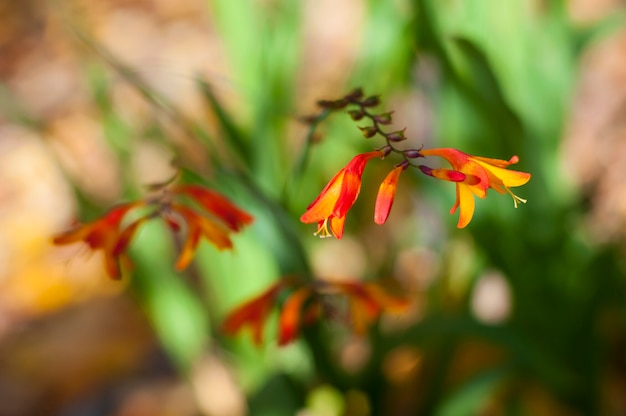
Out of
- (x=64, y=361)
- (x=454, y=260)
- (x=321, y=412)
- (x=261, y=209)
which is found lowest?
(x=64, y=361)

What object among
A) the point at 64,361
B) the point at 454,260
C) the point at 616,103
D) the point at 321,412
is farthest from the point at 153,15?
the point at 321,412

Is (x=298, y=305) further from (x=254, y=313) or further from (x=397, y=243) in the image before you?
(x=397, y=243)

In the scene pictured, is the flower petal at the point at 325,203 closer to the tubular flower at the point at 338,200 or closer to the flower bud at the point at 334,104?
the tubular flower at the point at 338,200

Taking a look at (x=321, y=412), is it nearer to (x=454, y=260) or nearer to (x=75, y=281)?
(x=454, y=260)

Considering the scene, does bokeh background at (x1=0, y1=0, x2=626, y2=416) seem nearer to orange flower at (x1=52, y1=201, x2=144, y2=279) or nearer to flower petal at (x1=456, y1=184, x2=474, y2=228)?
orange flower at (x1=52, y1=201, x2=144, y2=279)

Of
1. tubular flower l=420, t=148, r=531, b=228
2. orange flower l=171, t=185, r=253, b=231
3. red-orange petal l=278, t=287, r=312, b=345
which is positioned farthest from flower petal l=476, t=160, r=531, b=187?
red-orange petal l=278, t=287, r=312, b=345

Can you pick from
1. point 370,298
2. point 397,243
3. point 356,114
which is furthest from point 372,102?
point 397,243

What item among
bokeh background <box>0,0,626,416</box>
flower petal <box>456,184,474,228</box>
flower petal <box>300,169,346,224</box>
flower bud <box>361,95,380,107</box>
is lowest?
bokeh background <box>0,0,626,416</box>
